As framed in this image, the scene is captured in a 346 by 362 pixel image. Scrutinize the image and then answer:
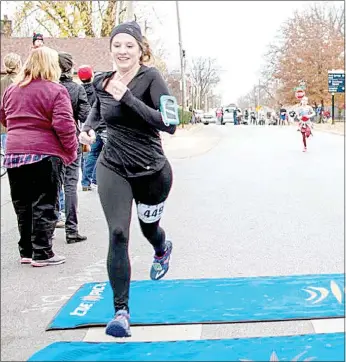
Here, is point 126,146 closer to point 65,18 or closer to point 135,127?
point 135,127

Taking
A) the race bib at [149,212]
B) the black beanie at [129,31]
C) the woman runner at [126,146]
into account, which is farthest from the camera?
the race bib at [149,212]

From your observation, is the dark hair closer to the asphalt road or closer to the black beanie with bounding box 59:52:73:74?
the asphalt road

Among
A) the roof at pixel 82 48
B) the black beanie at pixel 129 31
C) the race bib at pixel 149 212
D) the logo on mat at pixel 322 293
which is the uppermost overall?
the roof at pixel 82 48

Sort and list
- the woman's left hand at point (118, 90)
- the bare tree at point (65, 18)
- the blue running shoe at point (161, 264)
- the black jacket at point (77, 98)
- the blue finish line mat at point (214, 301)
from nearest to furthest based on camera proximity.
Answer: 1. the woman's left hand at point (118, 90)
2. the blue finish line mat at point (214, 301)
3. the blue running shoe at point (161, 264)
4. the black jacket at point (77, 98)
5. the bare tree at point (65, 18)

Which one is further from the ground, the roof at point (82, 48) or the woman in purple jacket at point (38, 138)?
the roof at point (82, 48)

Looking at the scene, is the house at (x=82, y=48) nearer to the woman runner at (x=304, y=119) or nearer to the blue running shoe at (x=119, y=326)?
the woman runner at (x=304, y=119)

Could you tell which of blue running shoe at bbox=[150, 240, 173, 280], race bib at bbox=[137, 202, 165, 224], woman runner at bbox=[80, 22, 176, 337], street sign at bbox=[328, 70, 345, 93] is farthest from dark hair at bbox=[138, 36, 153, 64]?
street sign at bbox=[328, 70, 345, 93]

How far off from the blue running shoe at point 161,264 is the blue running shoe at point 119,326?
3.24ft

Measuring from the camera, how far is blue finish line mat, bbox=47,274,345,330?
396 centimetres

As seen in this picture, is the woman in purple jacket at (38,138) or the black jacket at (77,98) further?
the black jacket at (77,98)

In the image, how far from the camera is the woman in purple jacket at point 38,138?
4914mm

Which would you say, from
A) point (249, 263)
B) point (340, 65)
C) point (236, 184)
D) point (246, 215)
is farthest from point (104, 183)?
point (340, 65)

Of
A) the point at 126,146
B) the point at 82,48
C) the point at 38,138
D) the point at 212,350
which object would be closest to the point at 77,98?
the point at 38,138

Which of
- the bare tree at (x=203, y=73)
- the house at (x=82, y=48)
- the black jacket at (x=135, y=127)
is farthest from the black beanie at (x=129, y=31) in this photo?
the bare tree at (x=203, y=73)
